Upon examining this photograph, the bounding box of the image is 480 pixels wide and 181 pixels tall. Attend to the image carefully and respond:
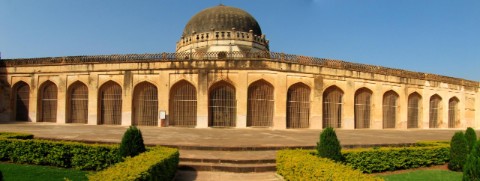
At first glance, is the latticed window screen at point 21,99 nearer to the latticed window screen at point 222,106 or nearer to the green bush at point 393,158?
the latticed window screen at point 222,106

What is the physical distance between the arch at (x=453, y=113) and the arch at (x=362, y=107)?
9.76 m

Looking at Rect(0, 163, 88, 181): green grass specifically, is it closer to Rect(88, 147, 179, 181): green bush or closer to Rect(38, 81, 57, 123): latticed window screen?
Rect(88, 147, 179, 181): green bush

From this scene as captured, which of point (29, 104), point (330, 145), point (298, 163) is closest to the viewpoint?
point (298, 163)

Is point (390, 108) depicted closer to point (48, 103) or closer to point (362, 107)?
point (362, 107)

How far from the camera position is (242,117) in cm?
1828

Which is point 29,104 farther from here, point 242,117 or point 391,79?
point 391,79

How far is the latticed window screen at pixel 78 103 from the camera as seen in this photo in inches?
796

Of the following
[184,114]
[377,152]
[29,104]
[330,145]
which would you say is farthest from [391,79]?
[29,104]

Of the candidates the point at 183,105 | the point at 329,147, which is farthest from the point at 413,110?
the point at 329,147

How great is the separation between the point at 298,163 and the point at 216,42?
18.9 meters

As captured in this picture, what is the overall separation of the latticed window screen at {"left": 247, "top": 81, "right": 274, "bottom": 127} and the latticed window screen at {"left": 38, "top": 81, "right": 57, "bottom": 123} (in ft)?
38.3

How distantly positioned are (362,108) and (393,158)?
13.1m

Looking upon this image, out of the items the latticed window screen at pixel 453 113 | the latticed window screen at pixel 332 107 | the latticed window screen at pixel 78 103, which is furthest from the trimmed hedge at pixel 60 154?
the latticed window screen at pixel 453 113

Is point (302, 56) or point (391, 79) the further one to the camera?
point (391, 79)
